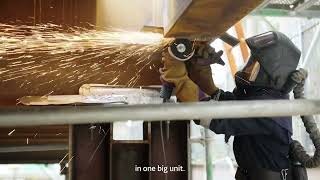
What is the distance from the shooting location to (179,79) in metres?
1.91

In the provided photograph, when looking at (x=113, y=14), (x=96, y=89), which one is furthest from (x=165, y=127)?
(x=113, y=14)

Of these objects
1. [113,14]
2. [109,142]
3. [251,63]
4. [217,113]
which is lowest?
[109,142]

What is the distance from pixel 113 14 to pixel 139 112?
96cm

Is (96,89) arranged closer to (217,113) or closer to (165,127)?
(165,127)

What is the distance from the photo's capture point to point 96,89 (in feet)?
6.49

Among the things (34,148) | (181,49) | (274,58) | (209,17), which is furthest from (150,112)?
(34,148)

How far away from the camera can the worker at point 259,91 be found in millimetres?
1909

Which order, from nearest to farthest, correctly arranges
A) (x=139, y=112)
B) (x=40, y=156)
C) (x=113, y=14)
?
(x=139, y=112), (x=113, y=14), (x=40, y=156)

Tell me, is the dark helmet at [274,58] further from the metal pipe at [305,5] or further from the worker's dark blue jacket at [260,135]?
the metal pipe at [305,5]

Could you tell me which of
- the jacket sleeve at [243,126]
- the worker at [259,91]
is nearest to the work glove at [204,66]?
the worker at [259,91]

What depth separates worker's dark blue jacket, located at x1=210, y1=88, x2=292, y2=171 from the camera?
1.92 m

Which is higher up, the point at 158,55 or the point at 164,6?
the point at 164,6

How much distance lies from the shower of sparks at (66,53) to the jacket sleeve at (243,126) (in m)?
0.48

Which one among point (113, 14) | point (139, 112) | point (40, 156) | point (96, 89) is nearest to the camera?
point (139, 112)
